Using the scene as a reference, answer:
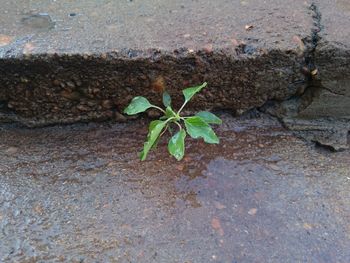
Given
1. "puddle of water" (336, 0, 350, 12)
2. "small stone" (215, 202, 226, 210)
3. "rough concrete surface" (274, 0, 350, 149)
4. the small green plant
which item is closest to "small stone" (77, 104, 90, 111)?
the small green plant

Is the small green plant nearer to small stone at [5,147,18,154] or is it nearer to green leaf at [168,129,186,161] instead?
green leaf at [168,129,186,161]

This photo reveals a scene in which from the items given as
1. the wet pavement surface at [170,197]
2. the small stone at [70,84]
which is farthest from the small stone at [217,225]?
the small stone at [70,84]

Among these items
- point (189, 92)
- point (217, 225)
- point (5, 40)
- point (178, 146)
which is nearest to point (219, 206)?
point (217, 225)

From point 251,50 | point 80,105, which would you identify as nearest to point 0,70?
point 80,105

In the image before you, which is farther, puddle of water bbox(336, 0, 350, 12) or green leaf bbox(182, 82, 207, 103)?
puddle of water bbox(336, 0, 350, 12)

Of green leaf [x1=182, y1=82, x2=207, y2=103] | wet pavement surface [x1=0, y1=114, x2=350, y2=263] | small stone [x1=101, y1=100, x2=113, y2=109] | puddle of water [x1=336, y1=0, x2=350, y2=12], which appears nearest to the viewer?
wet pavement surface [x1=0, y1=114, x2=350, y2=263]

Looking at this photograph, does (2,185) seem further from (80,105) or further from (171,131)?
(171,131)
